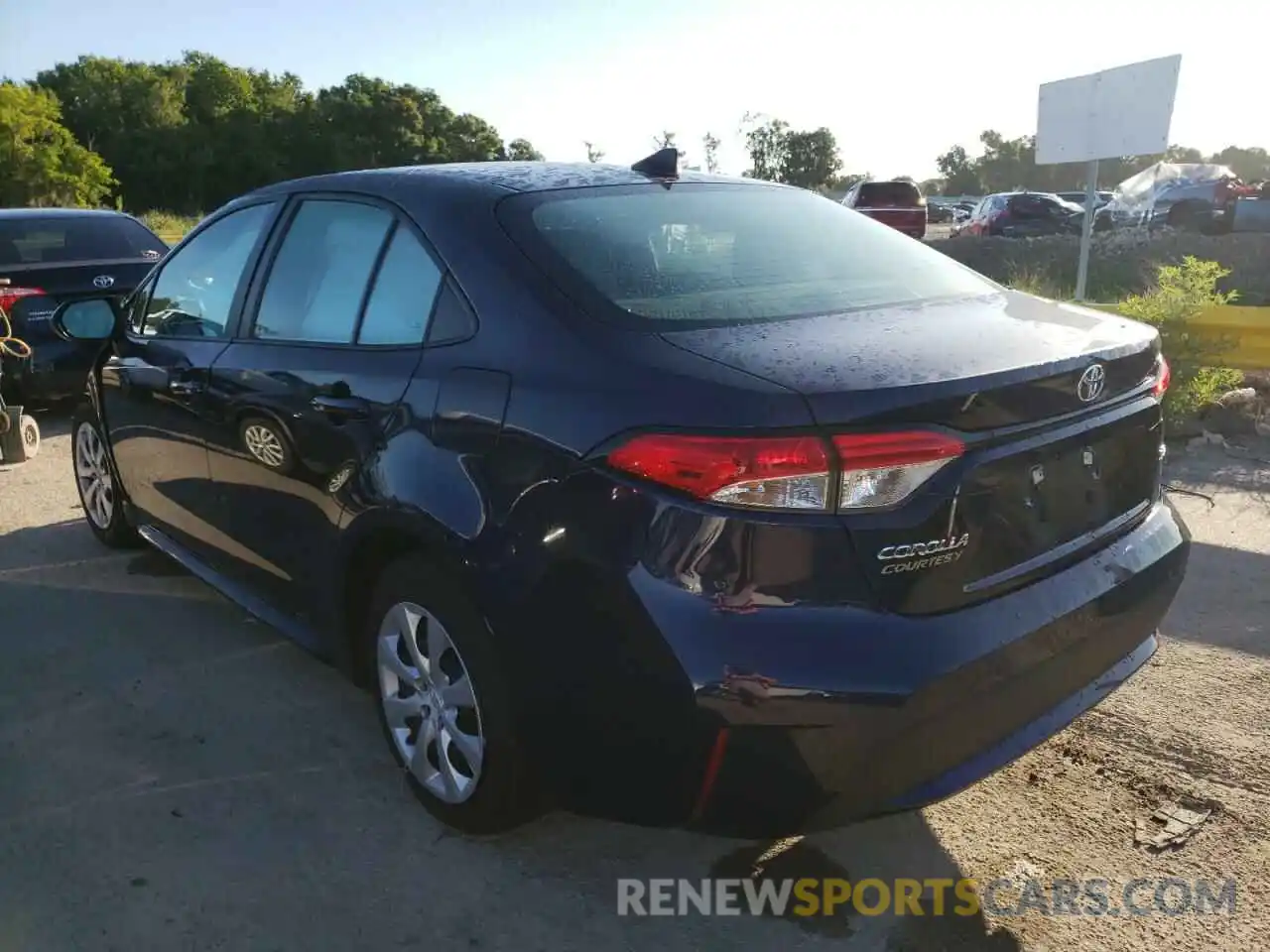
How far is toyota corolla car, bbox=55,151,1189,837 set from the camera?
200 cm

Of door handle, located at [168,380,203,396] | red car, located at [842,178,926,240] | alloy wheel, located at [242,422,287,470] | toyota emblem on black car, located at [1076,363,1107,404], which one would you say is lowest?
red car, located at [842,178,926,240]

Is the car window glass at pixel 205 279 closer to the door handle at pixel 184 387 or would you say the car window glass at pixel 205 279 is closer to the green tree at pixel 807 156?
the door handle at pixel 184 387

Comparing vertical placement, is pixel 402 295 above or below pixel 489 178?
below

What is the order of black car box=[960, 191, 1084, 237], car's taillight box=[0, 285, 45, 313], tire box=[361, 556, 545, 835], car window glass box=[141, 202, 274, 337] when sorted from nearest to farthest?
tire box=[361, 556, 545, 835]
car window glass box=[141, 202, 274, 337]
car's taillight box=[0, 285, 45, 313]
black car box=[960, 191, 1084, 237]

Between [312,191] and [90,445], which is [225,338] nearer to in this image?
[312,191]

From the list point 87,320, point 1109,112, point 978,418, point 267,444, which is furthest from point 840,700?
point 1109,112

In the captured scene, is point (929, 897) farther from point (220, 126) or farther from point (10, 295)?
point (220, 126)

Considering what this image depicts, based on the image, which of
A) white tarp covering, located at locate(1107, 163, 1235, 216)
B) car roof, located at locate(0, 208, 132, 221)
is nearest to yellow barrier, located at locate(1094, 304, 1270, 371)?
car roof, located at locate(0, 208, 132, 221)

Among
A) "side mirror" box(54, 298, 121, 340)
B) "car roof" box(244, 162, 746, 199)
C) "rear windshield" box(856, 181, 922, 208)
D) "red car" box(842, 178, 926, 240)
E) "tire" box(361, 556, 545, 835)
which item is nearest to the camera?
"tire" box(361, 556, 545, 835)

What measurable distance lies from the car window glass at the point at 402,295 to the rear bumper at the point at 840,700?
107 centimetres

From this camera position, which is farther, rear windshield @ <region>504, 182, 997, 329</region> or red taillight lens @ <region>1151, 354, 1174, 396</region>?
red taillight lens @ <region>1151, 354, 1174, 396</region>

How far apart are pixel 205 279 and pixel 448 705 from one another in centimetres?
209

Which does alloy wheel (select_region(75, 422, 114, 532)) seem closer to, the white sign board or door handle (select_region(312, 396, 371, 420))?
door handle (select_region(312, 396, 371, 420))

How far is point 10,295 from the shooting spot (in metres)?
7.14
